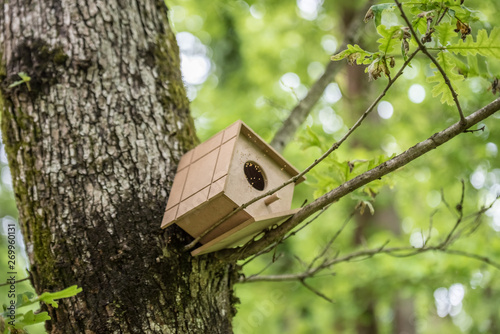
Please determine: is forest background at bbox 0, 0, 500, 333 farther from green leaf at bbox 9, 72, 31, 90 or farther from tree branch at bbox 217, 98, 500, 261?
green leaf at bbox 9, 72, 31, 90

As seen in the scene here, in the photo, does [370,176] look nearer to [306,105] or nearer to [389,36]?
[389,36]

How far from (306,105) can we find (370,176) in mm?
1173

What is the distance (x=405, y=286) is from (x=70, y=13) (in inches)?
145

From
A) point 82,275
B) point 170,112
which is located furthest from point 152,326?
point 170,112

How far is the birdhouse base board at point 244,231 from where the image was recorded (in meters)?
1.58

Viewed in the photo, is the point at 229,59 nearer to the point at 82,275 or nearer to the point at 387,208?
the point at 387,208

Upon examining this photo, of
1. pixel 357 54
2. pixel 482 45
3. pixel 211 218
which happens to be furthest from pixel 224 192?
pixel 482 45

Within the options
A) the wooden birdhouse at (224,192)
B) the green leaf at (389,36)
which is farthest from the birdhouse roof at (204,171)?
the green leaf at (389,36)

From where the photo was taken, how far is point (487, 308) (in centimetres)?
598

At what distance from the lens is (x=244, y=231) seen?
1653 millimetres

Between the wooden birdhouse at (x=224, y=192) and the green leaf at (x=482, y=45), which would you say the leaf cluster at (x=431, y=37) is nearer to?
the green leaf at (x=482, y=45)

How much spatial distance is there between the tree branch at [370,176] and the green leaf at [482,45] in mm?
211

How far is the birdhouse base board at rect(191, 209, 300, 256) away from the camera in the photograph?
158 cm

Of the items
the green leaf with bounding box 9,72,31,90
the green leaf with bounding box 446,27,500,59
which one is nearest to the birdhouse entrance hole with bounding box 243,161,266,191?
the green leaf with bounding box 446,27,500,59
